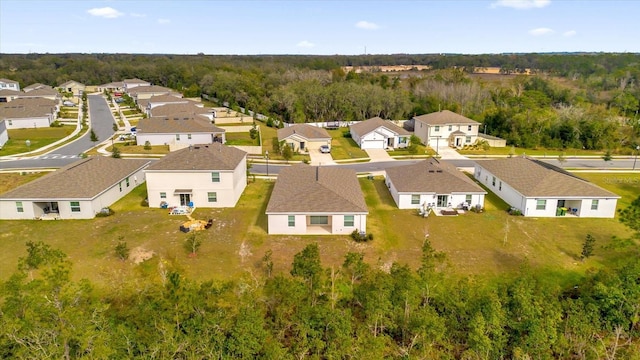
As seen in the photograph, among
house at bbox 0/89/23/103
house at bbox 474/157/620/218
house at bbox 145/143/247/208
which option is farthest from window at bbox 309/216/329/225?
house at bbox 0/89/23/103

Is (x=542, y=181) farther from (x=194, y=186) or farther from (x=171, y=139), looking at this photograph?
(x=171, y=139)

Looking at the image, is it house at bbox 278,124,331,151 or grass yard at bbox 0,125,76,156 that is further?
house at bbox 278,124,331,151

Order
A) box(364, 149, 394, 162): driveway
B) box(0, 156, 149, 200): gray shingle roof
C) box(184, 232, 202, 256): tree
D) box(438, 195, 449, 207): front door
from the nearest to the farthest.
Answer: box(184, 232, 202, 256): tree < box(0, 156, 149, 200): gray shingle roof < box(438, 195, 449, 207): front door < box(364, 149, 394, 162): driveway

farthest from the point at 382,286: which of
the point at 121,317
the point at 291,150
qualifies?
the point at 291,150

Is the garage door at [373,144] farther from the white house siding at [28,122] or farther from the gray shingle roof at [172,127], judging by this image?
the white house siding at [28,122]

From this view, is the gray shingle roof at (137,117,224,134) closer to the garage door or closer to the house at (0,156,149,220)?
the garage door

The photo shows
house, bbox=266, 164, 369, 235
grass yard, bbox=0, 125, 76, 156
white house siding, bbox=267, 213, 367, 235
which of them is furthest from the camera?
grass yard, bbox=0, 125, 76, 156
